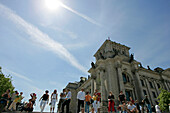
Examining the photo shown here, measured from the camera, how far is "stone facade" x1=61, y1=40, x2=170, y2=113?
78.1 ft

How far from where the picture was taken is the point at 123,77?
85.6 ft

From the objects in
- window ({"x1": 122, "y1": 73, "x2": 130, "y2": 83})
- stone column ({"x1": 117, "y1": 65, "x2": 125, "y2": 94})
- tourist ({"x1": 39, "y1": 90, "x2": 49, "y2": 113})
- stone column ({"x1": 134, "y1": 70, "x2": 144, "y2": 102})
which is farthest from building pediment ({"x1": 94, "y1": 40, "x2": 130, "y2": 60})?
tourist ({"x1": 39, "y1": 90, "x2": 49, "y2": 113})

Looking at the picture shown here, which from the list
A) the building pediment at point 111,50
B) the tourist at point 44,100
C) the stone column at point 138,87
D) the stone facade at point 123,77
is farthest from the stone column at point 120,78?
the tourist at point 44,100

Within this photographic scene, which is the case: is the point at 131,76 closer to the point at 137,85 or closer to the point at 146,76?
the point at 137,85

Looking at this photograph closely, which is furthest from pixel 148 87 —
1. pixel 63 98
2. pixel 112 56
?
pixel 63 98

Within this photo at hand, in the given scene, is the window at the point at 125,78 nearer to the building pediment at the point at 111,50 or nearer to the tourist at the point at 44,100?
the building pediment at the point at 111,50

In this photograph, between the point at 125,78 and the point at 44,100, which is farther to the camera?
the point at 125,78

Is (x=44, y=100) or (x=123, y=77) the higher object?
(x=123, y=77)

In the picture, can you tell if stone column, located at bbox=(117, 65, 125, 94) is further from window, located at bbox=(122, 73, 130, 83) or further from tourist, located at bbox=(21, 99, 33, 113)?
tourist, located at bbox=(21, 99, 33, 113)

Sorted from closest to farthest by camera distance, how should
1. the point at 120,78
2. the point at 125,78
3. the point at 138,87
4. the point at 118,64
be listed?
the point at 120,78, the point at 138,87, the point at 118,64, the point at 125,78

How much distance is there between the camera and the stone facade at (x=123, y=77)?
2380 cm

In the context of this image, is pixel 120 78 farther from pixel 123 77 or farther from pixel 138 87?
pixel 138 87

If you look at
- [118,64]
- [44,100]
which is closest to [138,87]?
[118,64]

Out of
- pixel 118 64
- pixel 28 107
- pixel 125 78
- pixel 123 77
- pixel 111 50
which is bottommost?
pixel 28 107
